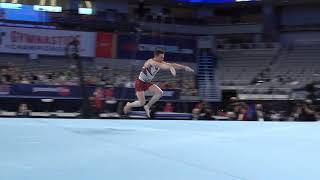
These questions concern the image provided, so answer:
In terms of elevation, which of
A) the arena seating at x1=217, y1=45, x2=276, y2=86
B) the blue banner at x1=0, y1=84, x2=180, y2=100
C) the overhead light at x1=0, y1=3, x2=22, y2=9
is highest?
the overhead light at x1=0, y1=3, x2=22, y2=9

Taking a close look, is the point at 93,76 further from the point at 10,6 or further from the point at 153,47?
the point at 10,6

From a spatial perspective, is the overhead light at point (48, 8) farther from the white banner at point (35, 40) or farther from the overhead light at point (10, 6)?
the white banner at point (35, 40)

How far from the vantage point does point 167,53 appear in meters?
20.3

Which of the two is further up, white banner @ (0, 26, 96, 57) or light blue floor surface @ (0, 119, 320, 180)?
white banner @ (0, 26, 96, 57)

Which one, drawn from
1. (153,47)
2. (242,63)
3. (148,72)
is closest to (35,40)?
(153,47)

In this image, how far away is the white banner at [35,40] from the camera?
70.8 ft

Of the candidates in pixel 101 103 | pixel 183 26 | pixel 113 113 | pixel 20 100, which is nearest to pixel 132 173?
pixel 113 113

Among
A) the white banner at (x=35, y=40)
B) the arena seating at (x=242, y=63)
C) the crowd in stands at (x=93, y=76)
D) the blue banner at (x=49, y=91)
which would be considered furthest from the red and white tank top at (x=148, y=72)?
the arena seating at (x=242, y=63)

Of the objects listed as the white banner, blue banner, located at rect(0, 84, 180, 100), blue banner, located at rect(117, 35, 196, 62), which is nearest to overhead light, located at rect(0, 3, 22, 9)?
the white banner

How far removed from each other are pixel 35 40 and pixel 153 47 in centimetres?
551

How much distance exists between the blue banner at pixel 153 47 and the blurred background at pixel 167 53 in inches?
2.2

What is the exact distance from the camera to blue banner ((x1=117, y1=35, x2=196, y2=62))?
66.0 feet

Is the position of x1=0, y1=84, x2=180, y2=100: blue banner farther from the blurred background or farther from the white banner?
the white banner

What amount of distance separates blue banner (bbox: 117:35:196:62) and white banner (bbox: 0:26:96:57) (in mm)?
2003
